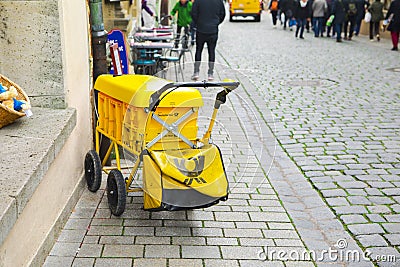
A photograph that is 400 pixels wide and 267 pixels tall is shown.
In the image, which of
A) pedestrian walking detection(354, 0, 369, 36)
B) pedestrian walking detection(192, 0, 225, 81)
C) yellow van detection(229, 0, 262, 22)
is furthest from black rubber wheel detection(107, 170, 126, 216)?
yellow van detection(229, 0, 262, 22)

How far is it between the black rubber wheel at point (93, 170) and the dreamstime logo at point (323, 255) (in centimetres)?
178

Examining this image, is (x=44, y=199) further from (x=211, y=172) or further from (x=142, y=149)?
(x=211, y=172)

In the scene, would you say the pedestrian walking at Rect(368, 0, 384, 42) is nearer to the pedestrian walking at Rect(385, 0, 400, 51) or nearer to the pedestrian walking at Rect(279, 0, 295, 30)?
the pedestrian walking at Rect(385, 0, 400, 51)

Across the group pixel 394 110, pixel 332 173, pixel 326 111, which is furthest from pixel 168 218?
pixel 394 110

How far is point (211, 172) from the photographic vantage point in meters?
4.46

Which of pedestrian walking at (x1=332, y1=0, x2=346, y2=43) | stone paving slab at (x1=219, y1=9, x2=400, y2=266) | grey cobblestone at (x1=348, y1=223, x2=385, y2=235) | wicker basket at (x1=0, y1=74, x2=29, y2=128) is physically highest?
wicker basket at (x1=0, y1=74, x2=29, y2=128)

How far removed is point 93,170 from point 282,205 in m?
1.82

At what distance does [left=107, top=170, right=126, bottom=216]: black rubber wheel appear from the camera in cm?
465

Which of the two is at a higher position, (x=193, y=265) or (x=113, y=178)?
(x=113, y=178)

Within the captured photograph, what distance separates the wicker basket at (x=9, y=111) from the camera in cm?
404

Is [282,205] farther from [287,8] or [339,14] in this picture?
[287,8]

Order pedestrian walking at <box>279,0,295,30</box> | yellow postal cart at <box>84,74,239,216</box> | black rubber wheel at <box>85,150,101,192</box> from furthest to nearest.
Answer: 1. pedestrian walking at <box>279,0,295,30</box>
2. black rubber wheel at <box>85,150,101,192</box>
3. yellow postal cart at <box>84,74,239,216</box>

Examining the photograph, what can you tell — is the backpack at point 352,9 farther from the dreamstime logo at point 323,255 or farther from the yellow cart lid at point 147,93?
the dreamstime logo at point 323,255

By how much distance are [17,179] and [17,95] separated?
1112mm
